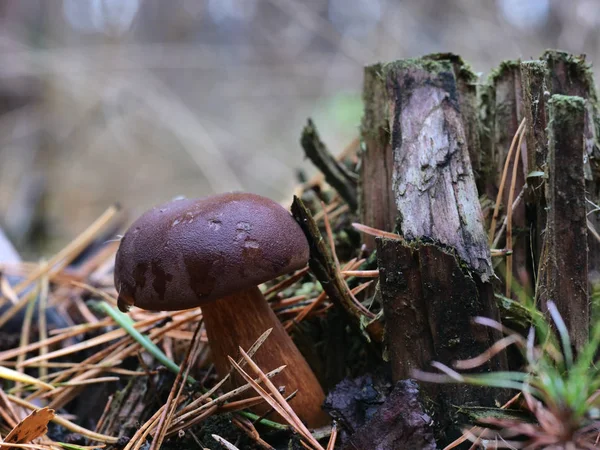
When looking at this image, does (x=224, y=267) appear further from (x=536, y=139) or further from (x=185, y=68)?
(x=185, y=68)

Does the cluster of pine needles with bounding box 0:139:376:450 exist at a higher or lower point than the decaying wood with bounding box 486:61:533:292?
lower

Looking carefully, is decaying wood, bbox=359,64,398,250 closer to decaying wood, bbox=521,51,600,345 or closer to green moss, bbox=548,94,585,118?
decaying wood, bbox=521,51,600,345

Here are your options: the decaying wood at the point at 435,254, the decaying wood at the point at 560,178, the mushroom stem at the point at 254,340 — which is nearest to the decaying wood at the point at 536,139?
the decaying wood at the point at 560,178

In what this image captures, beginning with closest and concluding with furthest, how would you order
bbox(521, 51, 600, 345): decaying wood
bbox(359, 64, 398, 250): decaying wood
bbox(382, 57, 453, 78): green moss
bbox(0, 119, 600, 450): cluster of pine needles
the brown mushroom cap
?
bbox(0, 119, 600, 450): cluster of pine needles → bbox(521, 51, 600, 345): decaying wood → the brown mushroom cap → bbox(382, 57, 453, 78): green moss → bbox(359, 64, 398, 250): decaying wood

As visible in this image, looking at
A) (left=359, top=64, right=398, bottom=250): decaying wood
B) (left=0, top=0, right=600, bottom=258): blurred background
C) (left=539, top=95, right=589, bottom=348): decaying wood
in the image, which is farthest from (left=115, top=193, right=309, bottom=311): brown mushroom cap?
(left=0, top=0, right=600, bottom=258): blurred background

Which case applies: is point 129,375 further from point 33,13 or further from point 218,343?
point 33,13

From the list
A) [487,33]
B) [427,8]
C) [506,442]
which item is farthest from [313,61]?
[506,442]
